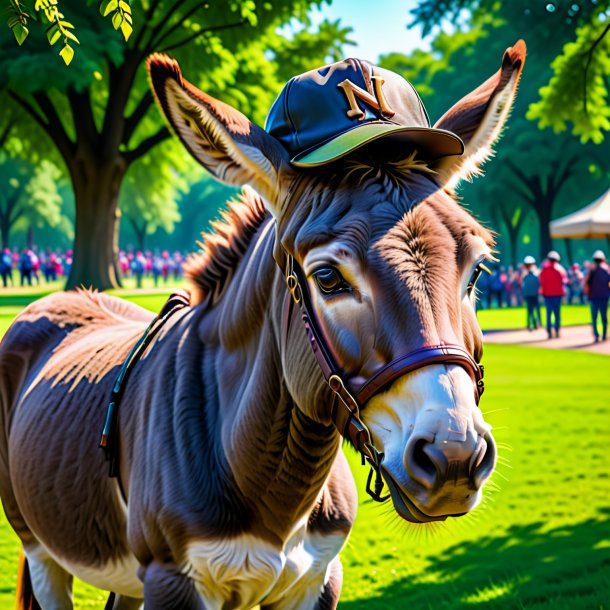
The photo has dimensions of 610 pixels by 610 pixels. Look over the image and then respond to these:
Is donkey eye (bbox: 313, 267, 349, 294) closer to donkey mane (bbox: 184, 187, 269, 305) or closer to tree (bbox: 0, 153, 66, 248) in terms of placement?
donkey mane (bbox: 184, 187, 269, 305)

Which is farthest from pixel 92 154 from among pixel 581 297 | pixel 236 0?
pixel 581 297

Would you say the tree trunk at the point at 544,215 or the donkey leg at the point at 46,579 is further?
the tree trunk at the point at 544,215

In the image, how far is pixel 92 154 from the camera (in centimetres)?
2466

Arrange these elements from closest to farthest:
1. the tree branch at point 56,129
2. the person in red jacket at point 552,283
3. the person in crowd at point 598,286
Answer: the person in crowd at point 598,286 < the person in red jacket at point 552,283 < the tree branch at point 56,129

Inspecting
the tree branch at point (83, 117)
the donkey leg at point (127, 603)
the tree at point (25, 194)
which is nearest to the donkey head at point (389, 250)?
the donkey leg at point (127, 603)

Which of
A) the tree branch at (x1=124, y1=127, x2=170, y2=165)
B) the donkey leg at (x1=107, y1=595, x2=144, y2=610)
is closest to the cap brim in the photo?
the donkey leg at (x1=107, y1=595, x2=144, y2=610)

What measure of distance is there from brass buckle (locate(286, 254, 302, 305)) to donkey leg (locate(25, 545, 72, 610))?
7.72 feet

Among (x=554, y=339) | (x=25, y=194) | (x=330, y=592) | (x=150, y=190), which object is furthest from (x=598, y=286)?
(x=25, y=194)

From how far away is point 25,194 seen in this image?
58750 mm

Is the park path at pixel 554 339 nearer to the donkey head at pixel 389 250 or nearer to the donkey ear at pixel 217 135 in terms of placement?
the donkey head at pixel 389 250

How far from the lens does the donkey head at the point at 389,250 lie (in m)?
1.96

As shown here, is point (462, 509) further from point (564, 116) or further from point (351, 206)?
point (564, 116)

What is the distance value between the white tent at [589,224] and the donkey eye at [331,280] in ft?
84.9

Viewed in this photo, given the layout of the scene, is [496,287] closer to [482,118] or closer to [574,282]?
[574,282]
